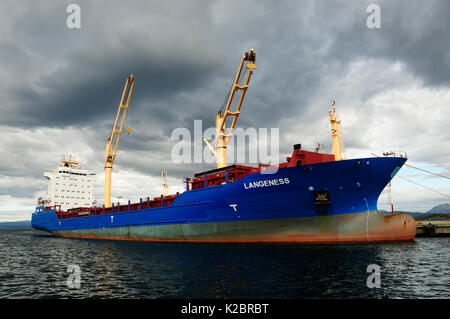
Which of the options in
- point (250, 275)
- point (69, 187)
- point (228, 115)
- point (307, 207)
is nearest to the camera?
point (250, 275)

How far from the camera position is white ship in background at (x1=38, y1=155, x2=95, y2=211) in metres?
55.4

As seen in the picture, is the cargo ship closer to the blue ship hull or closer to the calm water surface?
the blue ship hull

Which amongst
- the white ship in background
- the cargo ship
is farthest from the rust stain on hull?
the white ship in background

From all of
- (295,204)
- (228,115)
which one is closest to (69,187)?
(228,115)

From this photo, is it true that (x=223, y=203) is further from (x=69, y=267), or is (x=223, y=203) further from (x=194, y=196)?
(x=69, y=267)

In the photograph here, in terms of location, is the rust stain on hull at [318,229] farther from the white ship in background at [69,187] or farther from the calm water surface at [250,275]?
the white ship in background at [69,187]

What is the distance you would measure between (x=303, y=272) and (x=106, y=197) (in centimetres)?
3636

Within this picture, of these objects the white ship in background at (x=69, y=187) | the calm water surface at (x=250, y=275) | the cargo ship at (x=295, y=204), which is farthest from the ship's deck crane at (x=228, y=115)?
the white ship in background at (x=69, y=187)

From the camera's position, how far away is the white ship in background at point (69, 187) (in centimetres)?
5541

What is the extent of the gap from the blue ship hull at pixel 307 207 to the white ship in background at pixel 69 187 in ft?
145

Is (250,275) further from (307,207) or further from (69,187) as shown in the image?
(69,187)

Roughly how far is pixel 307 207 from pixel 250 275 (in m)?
9.49

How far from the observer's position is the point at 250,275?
40.9 ft

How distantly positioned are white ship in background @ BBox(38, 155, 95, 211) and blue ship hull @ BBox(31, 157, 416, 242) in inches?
1738
